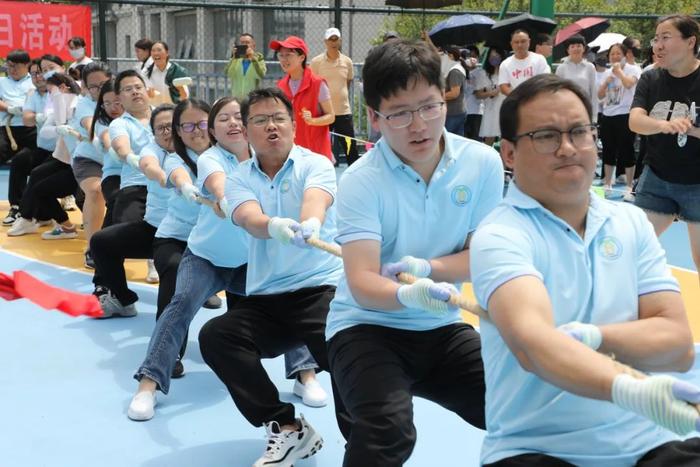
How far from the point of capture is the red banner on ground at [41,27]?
10457 mm

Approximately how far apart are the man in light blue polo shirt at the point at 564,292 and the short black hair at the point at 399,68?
50 centimetres

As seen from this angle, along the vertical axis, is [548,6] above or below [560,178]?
above

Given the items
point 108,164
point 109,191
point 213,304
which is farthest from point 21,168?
point 213,304

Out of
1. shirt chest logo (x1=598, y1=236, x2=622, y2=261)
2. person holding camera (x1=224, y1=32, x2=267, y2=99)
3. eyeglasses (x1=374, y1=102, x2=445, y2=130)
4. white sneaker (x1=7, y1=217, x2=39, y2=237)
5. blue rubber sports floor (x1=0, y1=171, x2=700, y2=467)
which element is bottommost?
blue rubber sports floor (x1=0, y1=171, x2=700, y2=467)

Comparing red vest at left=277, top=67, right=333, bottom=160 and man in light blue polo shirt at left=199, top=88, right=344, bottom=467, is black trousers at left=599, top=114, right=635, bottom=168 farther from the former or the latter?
man in light blue polo shirt at left=199, top=88, right=344, bottom=467

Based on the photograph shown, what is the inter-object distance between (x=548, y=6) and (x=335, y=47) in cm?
258

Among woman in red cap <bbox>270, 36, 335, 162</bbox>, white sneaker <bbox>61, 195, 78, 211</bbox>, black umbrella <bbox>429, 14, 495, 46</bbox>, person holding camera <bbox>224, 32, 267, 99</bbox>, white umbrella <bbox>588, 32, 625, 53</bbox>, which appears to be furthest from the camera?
white umbrella <bbox>588, 32, 625, 53</bbox>

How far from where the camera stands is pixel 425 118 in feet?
7.59

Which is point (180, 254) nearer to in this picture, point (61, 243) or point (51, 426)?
point (51, 426)

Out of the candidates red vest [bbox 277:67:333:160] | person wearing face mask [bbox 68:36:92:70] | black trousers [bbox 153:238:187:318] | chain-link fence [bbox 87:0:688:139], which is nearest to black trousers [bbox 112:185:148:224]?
black trousers [bbox 153:238:187:318]

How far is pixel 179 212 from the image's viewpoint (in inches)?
169

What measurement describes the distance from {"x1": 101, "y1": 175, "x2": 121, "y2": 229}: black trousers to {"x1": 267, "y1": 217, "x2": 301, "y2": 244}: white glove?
2894 mm

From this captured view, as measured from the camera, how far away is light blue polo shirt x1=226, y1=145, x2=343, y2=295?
316 cm

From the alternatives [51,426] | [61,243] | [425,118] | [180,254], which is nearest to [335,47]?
[61,243]
